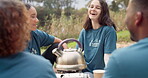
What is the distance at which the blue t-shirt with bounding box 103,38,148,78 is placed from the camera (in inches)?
Answer: 40.2

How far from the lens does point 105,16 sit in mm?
2514

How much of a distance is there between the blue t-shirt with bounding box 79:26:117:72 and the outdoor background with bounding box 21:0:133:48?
10.3ft

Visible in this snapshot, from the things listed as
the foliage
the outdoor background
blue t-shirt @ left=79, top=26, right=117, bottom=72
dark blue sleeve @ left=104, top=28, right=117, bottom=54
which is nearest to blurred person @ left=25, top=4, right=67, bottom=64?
blue t-shirt @ left=79, top=26, right=117, bottom=72

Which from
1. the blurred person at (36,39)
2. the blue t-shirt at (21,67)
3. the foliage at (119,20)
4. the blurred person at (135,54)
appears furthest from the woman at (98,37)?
the foliage at (119,20)

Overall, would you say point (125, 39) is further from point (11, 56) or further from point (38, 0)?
point (11, 56)

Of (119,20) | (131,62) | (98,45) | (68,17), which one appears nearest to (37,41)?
(98,45)

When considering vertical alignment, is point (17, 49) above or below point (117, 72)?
above

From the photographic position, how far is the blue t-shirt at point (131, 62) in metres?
1.02

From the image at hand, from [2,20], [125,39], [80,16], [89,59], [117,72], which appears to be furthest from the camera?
[80,16]

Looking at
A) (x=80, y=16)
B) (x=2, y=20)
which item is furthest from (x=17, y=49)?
(x=80, y=16)

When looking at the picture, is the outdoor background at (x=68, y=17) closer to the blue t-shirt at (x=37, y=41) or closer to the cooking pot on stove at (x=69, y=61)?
the blue t-shirt at (x=37, y=41)

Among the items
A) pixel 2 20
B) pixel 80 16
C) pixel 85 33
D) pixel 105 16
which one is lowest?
pixel 80 16

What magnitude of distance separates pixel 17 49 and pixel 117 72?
473 mm

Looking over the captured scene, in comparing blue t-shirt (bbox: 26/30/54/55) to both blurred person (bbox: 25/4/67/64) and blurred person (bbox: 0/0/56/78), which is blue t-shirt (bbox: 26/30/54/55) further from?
blurred person (bbox: 0/0/56/78)
